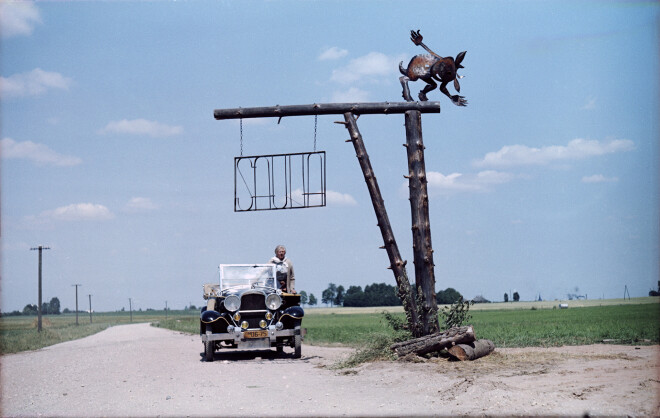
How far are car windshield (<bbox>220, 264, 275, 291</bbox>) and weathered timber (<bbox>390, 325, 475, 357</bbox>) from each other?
18.2 feet

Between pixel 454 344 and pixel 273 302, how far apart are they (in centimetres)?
488

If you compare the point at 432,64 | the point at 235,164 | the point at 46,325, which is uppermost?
the point at 432,64

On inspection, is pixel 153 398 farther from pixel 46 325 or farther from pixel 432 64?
pixel 46 325

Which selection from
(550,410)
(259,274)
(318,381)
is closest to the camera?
(550,410)

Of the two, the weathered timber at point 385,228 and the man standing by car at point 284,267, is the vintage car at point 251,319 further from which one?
the weathered timber at point 385,228

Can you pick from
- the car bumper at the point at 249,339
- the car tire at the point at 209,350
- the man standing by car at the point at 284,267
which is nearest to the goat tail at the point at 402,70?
the man standing by car at the point at 284,267

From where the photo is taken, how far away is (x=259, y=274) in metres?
16.0

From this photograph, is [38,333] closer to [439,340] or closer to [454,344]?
[439,340]


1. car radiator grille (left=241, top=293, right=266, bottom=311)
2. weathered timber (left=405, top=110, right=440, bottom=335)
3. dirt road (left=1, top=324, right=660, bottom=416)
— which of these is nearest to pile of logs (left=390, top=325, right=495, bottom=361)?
dirt road (left=1, top=324, right=660, bottom=416)

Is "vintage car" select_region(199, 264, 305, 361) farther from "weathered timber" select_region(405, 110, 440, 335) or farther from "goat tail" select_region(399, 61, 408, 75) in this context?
"goat tail" select_region(399, 61, 408, 75)

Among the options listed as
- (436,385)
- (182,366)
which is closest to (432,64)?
(436,385)

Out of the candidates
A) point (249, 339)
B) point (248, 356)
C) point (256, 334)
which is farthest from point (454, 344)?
point (248, 356)

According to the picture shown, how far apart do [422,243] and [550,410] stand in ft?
18.9

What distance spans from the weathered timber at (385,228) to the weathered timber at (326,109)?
8.0 inches
